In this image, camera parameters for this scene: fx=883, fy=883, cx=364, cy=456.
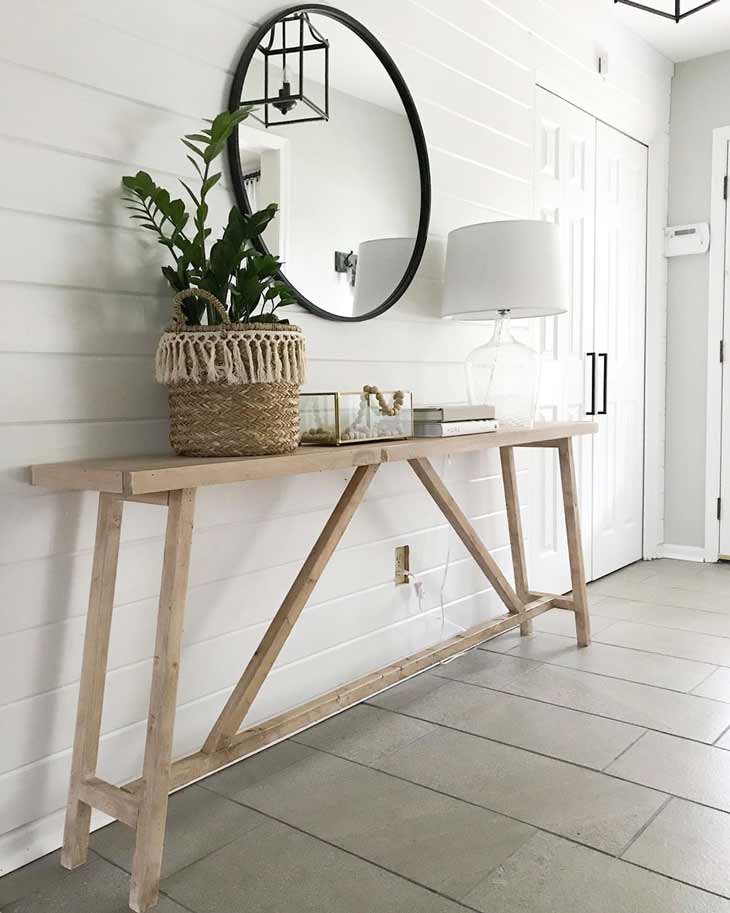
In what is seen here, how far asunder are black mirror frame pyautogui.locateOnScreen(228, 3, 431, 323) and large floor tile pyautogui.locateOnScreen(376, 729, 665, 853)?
119 cm

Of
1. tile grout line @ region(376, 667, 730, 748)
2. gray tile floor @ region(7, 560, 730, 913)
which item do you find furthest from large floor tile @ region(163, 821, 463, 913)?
tile grout line @ region(376, 667, 730, 748)

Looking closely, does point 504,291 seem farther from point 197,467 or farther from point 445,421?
point 197,467

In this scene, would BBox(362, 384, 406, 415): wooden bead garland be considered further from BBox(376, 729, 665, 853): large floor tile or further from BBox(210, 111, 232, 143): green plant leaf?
BBox(376, 729, 665, 853): large floor tile

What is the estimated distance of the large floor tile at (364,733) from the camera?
2.24 metres

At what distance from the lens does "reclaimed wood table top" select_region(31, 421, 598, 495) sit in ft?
5.07

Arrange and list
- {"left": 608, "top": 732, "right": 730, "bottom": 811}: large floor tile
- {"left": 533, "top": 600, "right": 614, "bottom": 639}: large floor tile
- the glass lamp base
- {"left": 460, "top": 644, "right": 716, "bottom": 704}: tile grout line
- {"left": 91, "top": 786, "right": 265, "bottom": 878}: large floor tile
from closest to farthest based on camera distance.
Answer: {"left": 91, "top": 786, "right": 265, "bottom": 878}: large floor tile
{"left": 608, "top": 732, "right": 730, "bottom": 811}: large floor tile
{"left": 460, "top": 644, "right": 716, "bottom": 704}: tile grout line
the glass lamp base
{"left": 533, "top": 600, "right": 614, "bottom": 639}: large floor tile

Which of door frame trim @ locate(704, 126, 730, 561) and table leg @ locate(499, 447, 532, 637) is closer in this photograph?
table leg @ locate(499, 447, 532, 637)

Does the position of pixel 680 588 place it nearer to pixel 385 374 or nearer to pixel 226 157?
pixel 385 374

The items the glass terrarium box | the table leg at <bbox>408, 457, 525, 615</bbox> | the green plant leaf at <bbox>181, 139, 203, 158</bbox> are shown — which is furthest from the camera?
the table leg at <bbox>408, 457, 525, 615</bbox>

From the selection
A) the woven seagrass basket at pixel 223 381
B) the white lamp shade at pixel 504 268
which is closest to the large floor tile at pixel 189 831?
the woven seagrass basket at pixel 223 381

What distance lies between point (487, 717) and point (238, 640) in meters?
0.74

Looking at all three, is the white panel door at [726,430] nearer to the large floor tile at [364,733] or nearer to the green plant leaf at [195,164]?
the large floor tile at [364,733]

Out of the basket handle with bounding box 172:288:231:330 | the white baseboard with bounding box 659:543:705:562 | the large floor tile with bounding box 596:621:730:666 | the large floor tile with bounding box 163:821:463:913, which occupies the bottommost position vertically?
the large floor tile with bounding box 163:821:463:913

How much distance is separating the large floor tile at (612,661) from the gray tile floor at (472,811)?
1 centimetres
